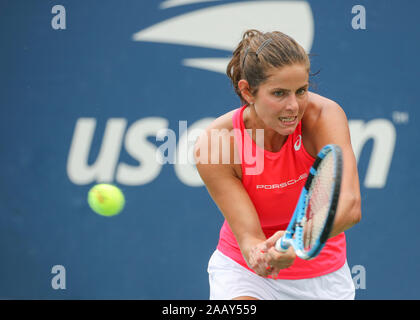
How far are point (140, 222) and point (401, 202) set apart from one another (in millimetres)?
1683

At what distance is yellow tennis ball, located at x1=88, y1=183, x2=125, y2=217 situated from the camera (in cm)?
379

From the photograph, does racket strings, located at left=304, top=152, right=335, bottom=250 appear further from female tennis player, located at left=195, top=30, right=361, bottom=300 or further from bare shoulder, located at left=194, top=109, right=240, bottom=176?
bare shoulder, located at left=194, top=109, right=240, bottom=176

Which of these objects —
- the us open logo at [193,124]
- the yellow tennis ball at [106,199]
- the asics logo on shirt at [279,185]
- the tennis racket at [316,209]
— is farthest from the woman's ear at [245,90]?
the yellow tennis ball at [106,199]

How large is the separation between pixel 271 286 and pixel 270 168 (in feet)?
1.72

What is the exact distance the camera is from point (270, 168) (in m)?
2.52

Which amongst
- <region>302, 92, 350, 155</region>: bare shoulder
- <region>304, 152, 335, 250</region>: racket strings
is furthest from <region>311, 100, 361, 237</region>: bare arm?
<region>304, 152, 335, 250</region>: racket strings

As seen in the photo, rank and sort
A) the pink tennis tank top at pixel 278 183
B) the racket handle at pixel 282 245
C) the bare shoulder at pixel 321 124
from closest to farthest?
the racket handle at pixel 282 245, the bare shoulder at pixel 321 124, the pink tennis tank top at pixel 278 183

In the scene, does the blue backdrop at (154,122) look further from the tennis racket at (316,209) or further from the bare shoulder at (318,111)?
the tennis racket at (316,209)

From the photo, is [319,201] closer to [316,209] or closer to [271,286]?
[316,209]

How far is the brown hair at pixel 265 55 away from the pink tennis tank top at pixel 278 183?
0.24m

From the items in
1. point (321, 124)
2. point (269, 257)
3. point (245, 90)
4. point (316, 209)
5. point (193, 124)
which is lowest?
point (269, 257)

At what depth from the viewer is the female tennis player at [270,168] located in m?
2.29

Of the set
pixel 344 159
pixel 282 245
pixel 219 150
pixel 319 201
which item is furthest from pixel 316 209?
pixel 219 150

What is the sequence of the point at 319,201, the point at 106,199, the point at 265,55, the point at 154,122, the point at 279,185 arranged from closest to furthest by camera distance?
1. the point at 319,201
2. the point at 265,55
3. the point at 279,185
4. the point at 106,199
5. the point at 154,122
